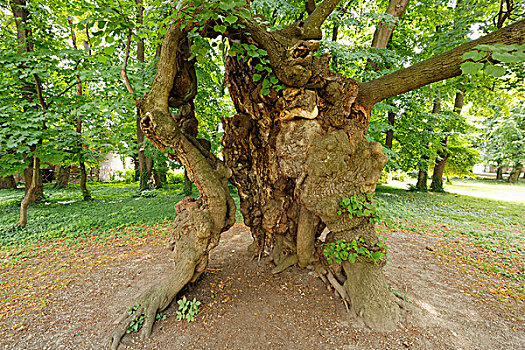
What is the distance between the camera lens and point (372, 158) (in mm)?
2994

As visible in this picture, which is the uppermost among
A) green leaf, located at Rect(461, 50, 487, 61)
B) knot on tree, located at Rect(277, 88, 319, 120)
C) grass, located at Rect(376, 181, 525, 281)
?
knot on tree, located at Rect(277, 88, 319, 120)

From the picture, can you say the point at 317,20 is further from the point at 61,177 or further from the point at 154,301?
the point at 61,177

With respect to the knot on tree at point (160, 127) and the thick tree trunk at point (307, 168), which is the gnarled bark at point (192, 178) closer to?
the knot on tree at point (160, 127)

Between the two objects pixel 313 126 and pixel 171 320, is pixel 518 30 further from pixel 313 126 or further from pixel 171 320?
pixel 171 320

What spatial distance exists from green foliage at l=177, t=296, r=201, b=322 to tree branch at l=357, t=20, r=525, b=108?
10.9 ft

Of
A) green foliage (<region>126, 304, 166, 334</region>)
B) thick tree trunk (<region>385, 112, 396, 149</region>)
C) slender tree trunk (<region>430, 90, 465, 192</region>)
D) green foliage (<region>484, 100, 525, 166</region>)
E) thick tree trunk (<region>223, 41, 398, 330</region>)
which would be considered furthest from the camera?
green foliage (<region>484, 100, 525, 166</region>)

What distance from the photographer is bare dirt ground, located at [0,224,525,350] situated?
240 centimetres

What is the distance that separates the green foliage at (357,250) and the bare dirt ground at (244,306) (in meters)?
0.67

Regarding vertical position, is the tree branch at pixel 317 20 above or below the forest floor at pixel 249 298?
above

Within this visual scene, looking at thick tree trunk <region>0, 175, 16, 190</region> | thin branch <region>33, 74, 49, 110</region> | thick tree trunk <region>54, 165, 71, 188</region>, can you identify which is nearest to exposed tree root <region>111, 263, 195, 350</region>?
thin branch <region>33, 74, 49, 110</region>

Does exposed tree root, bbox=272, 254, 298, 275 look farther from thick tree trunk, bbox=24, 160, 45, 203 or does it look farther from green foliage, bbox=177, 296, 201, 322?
thick tree trunk, bbox=24, 160, 45, 203

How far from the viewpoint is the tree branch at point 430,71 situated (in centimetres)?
193

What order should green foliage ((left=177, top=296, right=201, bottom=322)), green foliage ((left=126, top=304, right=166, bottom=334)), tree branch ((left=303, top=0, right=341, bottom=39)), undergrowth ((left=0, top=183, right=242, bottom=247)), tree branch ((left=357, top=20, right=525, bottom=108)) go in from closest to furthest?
1. tree branch ((left=357, top=20, right=525, bottom=108))
2. green foliage ((left=126, top=304, right=166, bottom=334))
3. green foliage ((left=177, top=296, right=201, bottom=322))
4. tree branch ((left=303, top=0, right=341, bottom=39))
5. undergrowth ((left=0, top=183, right=242, bottom=247))

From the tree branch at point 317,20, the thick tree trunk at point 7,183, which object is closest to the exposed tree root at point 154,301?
the tree branch at point 317,20
